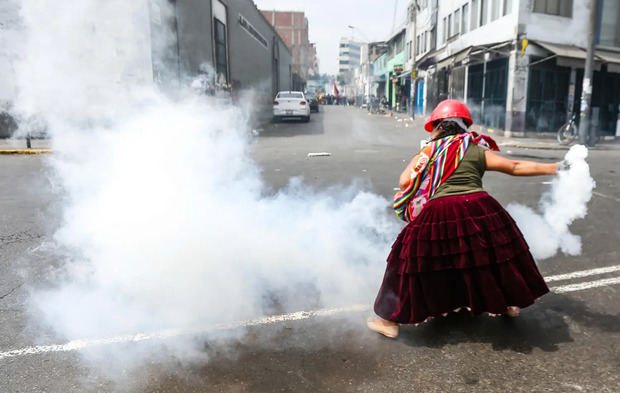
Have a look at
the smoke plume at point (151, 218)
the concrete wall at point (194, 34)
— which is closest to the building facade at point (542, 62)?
the concrete wall at point (194, 34)

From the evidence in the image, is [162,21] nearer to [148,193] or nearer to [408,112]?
[148,193]

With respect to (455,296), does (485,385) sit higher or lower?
lower

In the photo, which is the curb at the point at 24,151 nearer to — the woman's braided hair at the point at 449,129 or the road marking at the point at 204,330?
the road marking at the point at 204,330

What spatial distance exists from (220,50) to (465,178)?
673 inches

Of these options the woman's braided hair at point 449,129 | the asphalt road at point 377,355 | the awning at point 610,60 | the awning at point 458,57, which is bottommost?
the asphalt road at point 377,355

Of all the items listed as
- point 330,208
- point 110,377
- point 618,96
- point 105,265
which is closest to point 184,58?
point 330,208

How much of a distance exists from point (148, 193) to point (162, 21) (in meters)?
4.36

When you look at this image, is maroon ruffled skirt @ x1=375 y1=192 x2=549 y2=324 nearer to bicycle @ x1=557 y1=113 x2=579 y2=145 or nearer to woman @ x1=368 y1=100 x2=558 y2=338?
woman @ x1=368 y1=100 x2=558 y2=338

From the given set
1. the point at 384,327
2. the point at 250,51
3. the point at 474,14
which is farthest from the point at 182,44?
the point at 250,51

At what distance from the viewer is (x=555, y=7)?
17.9 m

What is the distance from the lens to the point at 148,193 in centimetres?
436

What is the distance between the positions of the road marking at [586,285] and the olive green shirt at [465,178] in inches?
57.2

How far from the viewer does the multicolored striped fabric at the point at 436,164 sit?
9.43ft

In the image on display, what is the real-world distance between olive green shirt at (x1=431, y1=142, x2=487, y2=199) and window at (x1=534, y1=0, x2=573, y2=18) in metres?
17.7
